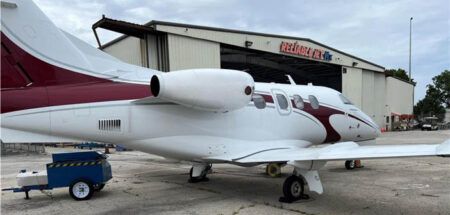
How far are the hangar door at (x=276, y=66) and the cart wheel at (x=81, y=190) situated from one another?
60.9 feet

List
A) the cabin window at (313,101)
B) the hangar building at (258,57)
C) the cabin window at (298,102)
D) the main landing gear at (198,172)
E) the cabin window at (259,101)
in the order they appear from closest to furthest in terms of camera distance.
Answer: the cabin window at (259,101), the cabin window at (298,102), the main landing gear at (198,172), the cabin window at (313,101), the hangar building at (258,57)

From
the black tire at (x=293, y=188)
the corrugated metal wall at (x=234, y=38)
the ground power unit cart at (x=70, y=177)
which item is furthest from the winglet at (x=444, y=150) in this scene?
the corrugated metal wall at (x=234, y=38)

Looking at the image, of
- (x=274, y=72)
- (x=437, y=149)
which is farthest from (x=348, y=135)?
(x=274, y=72)

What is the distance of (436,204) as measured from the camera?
342 inches

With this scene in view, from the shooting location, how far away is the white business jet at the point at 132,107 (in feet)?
27.5

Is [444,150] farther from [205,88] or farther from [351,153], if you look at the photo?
[205,88]

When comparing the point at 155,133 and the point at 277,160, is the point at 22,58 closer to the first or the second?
the point at 155,133

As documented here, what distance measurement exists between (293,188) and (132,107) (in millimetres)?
3997

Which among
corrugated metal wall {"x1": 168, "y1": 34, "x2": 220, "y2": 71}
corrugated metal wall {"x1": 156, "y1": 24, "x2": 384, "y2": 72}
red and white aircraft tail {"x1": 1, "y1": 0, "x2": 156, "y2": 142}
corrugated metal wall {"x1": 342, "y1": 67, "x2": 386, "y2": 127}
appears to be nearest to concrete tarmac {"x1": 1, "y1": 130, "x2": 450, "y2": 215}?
red and white aircraft tail {"x1": 1, "y1": 0, "x2": 156, "y2": 142}

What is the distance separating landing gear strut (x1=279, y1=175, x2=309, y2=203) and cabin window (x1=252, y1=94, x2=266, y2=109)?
221cm

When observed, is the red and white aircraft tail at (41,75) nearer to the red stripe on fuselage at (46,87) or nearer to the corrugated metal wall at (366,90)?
the red stripe on fuselage at (46,87)

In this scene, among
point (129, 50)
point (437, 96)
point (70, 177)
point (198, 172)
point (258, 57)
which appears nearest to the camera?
point (70, 177)

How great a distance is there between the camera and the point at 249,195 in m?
10.2

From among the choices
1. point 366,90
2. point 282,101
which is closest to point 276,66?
point 366,90
